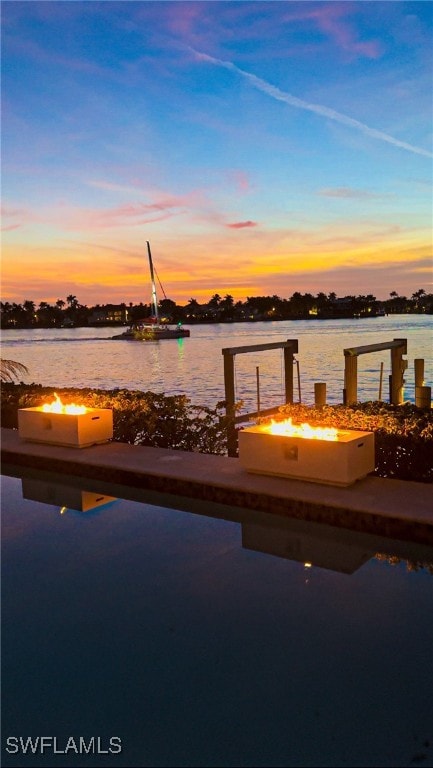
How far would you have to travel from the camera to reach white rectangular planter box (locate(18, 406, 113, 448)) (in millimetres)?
10578

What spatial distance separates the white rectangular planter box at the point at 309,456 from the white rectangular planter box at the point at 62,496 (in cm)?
204

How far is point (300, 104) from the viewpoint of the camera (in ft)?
64.1

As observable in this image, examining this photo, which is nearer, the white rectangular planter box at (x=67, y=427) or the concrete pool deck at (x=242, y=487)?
the concrete pool deck at (x=242, y=487)

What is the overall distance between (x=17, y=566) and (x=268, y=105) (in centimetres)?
1606

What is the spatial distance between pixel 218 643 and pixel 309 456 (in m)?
3.20

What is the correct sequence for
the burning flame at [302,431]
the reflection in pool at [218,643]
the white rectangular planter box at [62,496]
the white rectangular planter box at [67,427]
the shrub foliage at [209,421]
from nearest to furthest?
the reflection in pool at [218,643] < the burning flame at [302,431] < the shrub foliage at [209,421] < the white rectangular planter box at [62,496] < the white rectangular planter box at [67,427]

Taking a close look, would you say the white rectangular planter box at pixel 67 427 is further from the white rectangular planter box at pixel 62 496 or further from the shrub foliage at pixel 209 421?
the white rectangular planter box at pixel 62 496

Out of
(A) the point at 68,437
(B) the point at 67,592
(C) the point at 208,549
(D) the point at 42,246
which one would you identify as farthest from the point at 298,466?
(D) the point at 42,246

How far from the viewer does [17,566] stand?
6.82 meters

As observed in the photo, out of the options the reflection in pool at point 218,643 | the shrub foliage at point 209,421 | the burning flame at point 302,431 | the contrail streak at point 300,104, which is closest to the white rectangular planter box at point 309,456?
the burning flame at point 302,431

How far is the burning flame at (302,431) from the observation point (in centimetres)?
802

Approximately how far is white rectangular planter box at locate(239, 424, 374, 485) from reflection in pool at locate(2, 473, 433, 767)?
735mm

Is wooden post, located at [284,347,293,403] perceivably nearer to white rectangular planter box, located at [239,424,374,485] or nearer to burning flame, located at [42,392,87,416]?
burning flame, located at [42,392,87,416]

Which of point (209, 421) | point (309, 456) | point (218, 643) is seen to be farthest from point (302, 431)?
point (218, 643)
